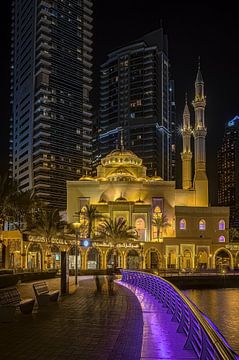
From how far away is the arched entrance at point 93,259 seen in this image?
237 feet

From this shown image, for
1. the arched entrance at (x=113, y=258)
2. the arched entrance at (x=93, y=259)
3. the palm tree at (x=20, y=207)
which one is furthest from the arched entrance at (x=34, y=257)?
the arched entrance at (x=113, y=258)

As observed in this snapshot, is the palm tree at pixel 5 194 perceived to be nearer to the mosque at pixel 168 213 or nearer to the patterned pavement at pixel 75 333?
the mosque at pixel 168 213

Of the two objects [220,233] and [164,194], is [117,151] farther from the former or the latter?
[220,233]

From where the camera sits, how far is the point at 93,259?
2872 inches

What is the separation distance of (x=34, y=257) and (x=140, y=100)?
122 meters

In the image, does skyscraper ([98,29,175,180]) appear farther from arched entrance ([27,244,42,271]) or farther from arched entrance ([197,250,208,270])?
arched entrance ([27,244,42,271])

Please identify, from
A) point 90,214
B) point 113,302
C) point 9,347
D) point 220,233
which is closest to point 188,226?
point 220,233

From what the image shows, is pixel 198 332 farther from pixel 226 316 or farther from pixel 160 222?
pixel 160 222

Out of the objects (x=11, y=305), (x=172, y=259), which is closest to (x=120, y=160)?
(x=172, y=259)

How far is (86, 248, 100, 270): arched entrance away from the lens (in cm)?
7233

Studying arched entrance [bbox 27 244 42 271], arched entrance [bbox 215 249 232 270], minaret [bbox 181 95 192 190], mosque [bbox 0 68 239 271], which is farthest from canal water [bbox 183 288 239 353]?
minaret [bbox 181 95 192 190]

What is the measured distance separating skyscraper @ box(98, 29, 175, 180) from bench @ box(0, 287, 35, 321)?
478ft

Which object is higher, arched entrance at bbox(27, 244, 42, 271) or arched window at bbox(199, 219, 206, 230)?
arched window at bbox(199, 219, 206, 230)

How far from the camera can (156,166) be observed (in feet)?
539
